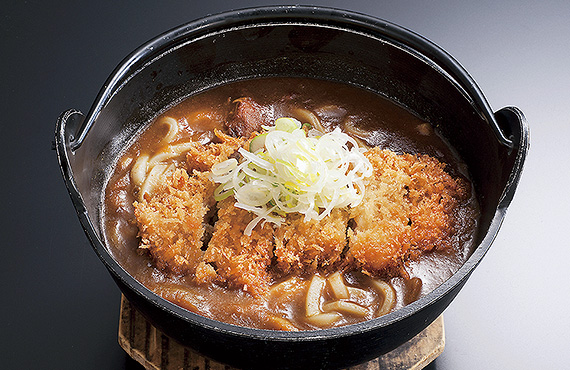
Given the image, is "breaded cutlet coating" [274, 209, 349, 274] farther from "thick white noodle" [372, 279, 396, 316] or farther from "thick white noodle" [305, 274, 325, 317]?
"thick white noodle" [372, 279, 396, 316]

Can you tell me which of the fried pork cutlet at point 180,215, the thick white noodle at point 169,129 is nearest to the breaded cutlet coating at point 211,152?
the fried pork cutlet at point 180,215

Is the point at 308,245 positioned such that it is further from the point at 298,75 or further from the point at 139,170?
the point at 298,75

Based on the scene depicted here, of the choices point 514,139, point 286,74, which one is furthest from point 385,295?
point 286,74

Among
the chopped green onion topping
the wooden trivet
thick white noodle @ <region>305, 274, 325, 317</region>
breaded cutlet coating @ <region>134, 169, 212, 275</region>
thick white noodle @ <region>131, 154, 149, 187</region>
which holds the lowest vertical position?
the wooden trivet

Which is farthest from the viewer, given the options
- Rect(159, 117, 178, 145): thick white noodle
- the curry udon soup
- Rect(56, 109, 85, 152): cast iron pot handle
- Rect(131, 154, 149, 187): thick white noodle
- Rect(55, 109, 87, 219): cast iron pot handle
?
Rect(159, 117, 178, 145): thick white noodle

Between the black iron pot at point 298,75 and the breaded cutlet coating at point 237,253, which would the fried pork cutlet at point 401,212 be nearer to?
the black iron pot at point 298,75

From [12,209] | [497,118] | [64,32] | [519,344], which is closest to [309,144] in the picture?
[497,118]

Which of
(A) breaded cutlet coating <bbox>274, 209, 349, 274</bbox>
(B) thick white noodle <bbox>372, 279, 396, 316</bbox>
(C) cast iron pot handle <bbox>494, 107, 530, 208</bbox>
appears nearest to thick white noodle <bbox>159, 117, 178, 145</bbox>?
(A) breaded cutlet coating <bbox>274, 209, 349, 274</bbox>

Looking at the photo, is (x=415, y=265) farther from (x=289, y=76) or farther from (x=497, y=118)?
(x=289, y=76)
